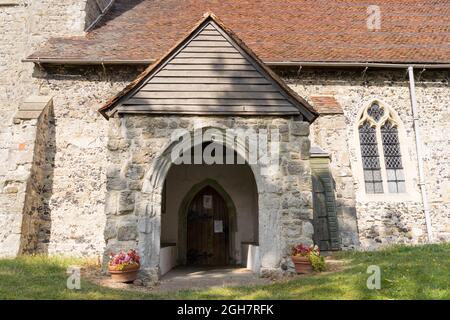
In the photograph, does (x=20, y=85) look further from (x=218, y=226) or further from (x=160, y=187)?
(x=218, y=226)

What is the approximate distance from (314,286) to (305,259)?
1.12 m

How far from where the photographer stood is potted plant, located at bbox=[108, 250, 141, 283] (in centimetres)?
626

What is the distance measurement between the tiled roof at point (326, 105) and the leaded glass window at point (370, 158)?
4.73 feet

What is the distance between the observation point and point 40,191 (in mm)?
10234

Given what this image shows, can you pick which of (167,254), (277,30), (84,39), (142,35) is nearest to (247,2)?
(277,30)

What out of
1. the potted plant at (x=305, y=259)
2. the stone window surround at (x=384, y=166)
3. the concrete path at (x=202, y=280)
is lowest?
the concrete path at (x=202, y=280)

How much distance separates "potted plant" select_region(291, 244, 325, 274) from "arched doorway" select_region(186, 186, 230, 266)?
14.1ft

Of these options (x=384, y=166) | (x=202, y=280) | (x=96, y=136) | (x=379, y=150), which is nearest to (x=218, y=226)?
(x=202, y=280)

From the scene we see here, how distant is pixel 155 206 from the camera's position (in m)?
6.94

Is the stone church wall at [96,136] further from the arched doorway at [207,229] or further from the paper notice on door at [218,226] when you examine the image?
the paper notice on door at [218,226]

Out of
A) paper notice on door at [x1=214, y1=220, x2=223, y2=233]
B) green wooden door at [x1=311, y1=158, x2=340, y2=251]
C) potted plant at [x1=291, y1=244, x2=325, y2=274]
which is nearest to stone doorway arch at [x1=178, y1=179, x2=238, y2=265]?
paper notice on door at [x1=214, y1=220, x2=223, y2=233]

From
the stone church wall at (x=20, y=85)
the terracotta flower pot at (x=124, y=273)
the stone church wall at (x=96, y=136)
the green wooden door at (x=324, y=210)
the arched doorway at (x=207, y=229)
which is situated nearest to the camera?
the terracotta flower pot at (x=124, y=273)

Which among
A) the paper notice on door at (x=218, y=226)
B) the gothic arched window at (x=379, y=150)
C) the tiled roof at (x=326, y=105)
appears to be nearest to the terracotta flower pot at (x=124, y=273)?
the paper notice on door at (x=218, y=226)

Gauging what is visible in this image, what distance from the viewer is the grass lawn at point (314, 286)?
194 inches
